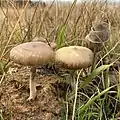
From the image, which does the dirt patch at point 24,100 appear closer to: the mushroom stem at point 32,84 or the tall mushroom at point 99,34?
the mushroom stem at point 32,84

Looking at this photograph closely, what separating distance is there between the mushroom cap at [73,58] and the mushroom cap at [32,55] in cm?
5

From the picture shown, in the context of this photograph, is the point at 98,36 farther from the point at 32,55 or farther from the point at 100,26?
the point at 32,55

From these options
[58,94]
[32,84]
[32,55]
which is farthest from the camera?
[58,94]

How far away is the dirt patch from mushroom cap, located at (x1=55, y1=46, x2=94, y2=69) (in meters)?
0.31

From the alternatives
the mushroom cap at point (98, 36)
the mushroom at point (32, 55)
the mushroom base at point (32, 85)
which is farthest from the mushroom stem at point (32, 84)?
the mushroom cap at point (98, 36)

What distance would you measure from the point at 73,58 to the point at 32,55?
8.6 inches

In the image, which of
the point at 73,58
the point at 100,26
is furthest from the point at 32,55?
the point at 100,26

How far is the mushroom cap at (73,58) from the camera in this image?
61.6 inches

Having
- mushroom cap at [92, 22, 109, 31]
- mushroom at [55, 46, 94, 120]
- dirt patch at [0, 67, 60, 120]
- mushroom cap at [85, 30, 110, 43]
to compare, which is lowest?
dirt patch at [0, 67, 60, 120]

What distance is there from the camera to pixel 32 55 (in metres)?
1.51

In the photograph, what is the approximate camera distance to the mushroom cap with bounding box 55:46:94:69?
157cm

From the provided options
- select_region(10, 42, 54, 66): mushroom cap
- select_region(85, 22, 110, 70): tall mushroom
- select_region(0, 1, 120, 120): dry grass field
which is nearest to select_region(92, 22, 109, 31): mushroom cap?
select_region(85, 22, 110, 70): tall mushroom

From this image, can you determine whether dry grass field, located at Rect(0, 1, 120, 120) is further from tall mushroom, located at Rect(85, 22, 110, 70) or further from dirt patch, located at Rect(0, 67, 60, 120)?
tall mushroom, located at Rect(85, 22, 110, 70)

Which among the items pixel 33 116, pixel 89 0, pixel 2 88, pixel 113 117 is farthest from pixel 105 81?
pixel 89 0
